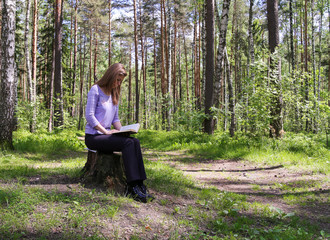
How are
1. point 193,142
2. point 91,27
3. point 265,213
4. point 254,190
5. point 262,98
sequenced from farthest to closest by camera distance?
point 91,27 < point 193,142 < point 262,98 < point 254,190 < point 265,213

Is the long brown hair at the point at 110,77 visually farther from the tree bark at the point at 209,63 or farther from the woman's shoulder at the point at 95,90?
the tree bark at the point at 209,63

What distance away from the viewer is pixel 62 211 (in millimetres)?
2852

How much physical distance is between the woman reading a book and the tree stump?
0.44 ft

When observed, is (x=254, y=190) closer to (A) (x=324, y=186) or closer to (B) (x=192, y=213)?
(A) (x=324, y=186)

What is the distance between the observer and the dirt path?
13.6 ft

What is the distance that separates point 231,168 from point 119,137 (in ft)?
14.2

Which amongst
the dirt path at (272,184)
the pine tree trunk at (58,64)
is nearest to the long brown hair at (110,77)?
the dirt path at (272,184)

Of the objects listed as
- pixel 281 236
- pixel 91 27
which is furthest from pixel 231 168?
pixel 91 27

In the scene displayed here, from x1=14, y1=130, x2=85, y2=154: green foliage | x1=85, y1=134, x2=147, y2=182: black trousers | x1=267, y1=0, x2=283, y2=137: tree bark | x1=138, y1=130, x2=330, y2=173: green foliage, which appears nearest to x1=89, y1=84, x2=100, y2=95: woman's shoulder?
x1=85, y1=134, x2=147, y2=182: black trousers

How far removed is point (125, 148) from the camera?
3.68m

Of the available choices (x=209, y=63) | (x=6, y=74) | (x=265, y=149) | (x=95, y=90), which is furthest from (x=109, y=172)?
(x=209, y=63)

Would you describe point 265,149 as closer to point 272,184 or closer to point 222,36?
point 272,184

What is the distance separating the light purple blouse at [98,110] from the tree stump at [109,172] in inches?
17.1

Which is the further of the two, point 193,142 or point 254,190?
point 193,142
